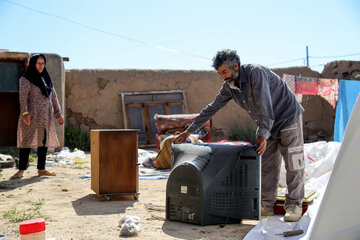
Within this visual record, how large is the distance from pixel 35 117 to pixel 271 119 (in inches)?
137

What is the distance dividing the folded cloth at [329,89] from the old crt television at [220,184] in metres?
4.94

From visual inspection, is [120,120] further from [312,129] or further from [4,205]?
[4,205]

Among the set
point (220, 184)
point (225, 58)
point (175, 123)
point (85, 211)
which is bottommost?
point (85, 211)

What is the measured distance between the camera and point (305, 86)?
7383 millimetres

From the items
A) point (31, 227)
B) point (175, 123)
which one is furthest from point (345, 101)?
point (31, 227)

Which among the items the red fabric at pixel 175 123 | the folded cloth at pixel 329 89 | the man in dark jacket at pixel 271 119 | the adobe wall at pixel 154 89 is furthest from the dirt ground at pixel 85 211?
the adobe wall at pixel 154 89

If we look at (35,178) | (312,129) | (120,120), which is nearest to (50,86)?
(35,178)

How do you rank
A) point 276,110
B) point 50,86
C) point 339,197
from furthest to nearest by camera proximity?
point 50,86, point 276,110, point 339,197

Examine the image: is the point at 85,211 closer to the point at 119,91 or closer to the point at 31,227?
the point at 31,227

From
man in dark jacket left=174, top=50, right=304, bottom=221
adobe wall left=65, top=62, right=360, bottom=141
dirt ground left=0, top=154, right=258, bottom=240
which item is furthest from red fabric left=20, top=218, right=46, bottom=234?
adobe wall left=65, top=62, right=360, bottom=141

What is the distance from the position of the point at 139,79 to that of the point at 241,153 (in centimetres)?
699

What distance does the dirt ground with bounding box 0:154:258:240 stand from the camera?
2.83m

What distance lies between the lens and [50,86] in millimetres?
5496

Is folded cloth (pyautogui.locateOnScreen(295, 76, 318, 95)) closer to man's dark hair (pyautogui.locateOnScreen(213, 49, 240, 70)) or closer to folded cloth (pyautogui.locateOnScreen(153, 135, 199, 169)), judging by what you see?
folded cloth (pyautogui.locateOnScreen(153, 135, 199, 169))
